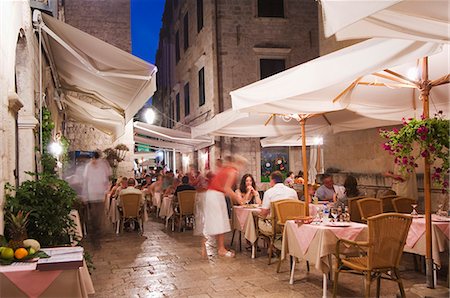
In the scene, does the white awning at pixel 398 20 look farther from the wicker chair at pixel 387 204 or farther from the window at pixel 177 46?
the window at pixel 177 46

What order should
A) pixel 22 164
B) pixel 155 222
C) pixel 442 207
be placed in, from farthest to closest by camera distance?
1. pixel 155 222
2. pixel 442 207
3. pixel 22 164

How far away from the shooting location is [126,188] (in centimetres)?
1086

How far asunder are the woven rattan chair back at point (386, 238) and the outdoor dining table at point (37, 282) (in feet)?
9.45

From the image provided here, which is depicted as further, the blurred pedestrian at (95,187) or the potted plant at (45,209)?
the blurred pedestrian at (95,187)

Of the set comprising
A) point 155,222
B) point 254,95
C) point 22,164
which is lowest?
point 155,222

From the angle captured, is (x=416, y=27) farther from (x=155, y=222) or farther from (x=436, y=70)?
(x=155, y=222)

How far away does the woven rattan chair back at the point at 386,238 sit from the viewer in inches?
177

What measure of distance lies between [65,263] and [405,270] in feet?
16.2

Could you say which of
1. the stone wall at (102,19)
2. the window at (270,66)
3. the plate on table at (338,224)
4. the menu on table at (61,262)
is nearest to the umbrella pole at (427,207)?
the plate on table at (338,224)

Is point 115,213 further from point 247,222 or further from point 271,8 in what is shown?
point 271,8

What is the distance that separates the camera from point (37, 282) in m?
3.35

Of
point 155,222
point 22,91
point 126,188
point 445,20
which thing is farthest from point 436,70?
point 155,222

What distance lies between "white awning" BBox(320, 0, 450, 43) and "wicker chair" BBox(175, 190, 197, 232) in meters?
8.00

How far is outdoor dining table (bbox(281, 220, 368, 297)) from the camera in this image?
5121 millimetres
